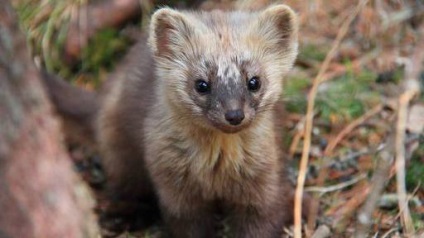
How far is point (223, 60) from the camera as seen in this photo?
14.5ft

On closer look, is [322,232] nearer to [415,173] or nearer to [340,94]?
[415,173]

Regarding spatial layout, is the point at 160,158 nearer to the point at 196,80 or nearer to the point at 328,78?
the point at 196,80

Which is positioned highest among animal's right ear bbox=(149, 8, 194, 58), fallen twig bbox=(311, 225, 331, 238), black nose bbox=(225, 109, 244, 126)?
animal's right ear bbox=(149, 8, 194, 58)

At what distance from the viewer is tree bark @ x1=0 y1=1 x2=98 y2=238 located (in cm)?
301

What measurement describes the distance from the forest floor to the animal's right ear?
107 cm

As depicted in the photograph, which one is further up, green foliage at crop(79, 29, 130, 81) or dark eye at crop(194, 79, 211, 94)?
dark eye at crop(194, 79, 211, 94)

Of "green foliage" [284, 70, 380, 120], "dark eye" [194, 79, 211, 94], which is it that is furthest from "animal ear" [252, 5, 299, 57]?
"green foliage" [284, 70, 380, 120]

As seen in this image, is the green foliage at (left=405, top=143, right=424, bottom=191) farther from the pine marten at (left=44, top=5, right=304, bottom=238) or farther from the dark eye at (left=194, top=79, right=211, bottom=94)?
the dark eye at (left=194, top=79, right=211, bottom=94)

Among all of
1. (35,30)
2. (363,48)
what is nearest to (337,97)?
(363,48)

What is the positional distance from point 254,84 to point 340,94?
1886mm

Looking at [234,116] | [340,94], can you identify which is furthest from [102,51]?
[234,116]

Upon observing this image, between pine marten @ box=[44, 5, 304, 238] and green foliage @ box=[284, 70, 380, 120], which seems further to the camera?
green foliage @ box=[284, 70, 380, 120]

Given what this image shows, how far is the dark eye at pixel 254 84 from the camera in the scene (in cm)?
445

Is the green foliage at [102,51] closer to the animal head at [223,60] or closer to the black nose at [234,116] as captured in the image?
the animal head at [223,60]
